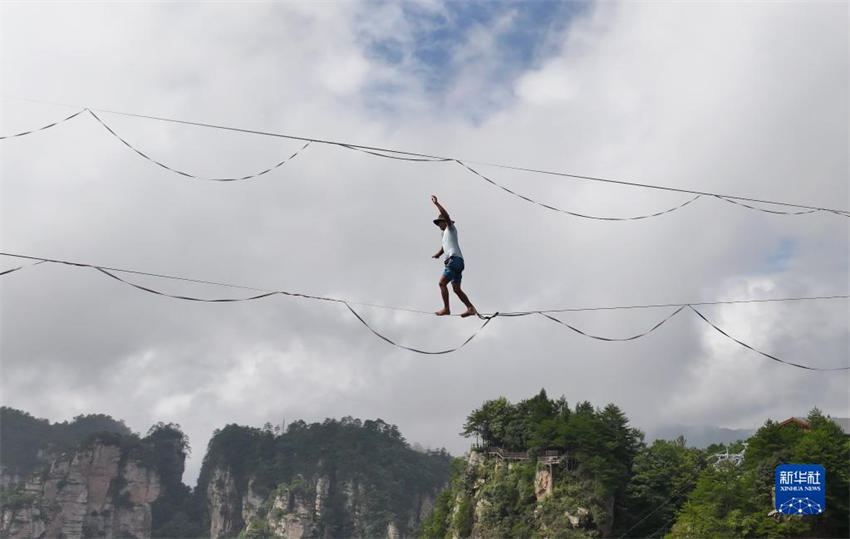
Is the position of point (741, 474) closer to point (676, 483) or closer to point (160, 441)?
point (676, 483)

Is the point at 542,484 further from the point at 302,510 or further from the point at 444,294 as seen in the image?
the point at 302,510

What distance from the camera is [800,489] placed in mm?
33781

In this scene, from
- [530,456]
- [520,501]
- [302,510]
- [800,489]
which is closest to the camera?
[800,489]

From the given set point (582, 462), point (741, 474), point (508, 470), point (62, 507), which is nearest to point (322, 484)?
point (62, 507)

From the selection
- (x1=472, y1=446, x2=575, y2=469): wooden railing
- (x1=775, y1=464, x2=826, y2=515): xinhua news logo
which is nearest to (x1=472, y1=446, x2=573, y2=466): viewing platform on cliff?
(x1=472, y1=446, x2=575, y2=469): wooden railing

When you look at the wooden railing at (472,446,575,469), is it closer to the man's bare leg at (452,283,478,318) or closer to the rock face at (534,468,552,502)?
the rock face at (534,468,552,502)

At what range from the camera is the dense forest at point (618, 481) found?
41.1 meters

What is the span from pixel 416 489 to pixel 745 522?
110 m

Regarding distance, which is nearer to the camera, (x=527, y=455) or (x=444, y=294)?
(x=444, y=294)

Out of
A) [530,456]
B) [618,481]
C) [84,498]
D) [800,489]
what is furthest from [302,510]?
[800,489]

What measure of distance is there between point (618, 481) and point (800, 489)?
71.5 ft

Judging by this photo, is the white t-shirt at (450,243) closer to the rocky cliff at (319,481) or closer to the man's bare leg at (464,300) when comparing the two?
the man's bare leg at (464,300)

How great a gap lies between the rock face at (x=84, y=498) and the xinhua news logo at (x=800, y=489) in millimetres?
125073

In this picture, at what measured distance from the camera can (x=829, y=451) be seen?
135 feet
